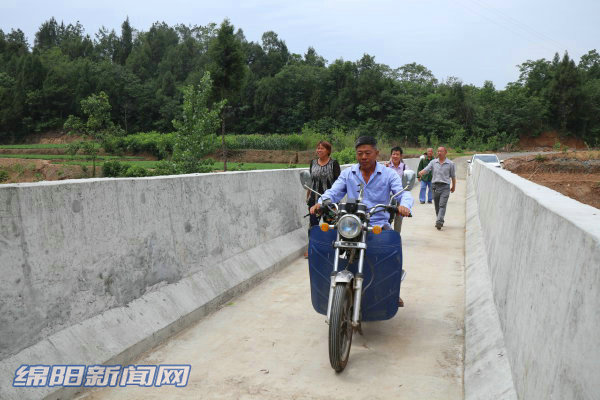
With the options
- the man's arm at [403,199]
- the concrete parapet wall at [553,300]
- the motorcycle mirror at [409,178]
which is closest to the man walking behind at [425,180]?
the man's arm at [403,199]

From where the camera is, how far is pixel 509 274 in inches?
177

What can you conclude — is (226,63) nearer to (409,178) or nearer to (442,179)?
(442,179)

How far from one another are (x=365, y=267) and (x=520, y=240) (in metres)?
1.40

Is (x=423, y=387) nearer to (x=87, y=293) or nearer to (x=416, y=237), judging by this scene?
(x=87, y=293)

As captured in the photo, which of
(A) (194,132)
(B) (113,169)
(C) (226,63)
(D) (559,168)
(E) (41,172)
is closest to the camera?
(A) (194,132)

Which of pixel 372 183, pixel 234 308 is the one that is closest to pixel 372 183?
pixel 372 183

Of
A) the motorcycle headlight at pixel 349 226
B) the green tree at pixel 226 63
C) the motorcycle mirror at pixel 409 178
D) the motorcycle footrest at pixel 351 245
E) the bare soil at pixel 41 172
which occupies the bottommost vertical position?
the bare soil at pixel 41 172

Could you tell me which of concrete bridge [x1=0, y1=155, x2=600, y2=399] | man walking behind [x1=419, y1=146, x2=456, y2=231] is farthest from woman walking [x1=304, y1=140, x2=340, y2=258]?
man walking behind [x1=419, y1=146, x2=456, y2=231]

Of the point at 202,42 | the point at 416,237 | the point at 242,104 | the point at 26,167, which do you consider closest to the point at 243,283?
the point at 416,237

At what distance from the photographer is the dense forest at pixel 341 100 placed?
292 feet

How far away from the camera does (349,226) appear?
466 centimetres

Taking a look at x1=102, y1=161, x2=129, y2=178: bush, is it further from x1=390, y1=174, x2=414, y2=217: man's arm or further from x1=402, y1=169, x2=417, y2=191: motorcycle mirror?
x1=402, y1=169, x2=417, y2=191: motorcycle mirror

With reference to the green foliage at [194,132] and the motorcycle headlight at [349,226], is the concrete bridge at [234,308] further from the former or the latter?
the green foliage at [194,132]

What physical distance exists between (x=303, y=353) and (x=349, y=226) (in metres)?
1.28
